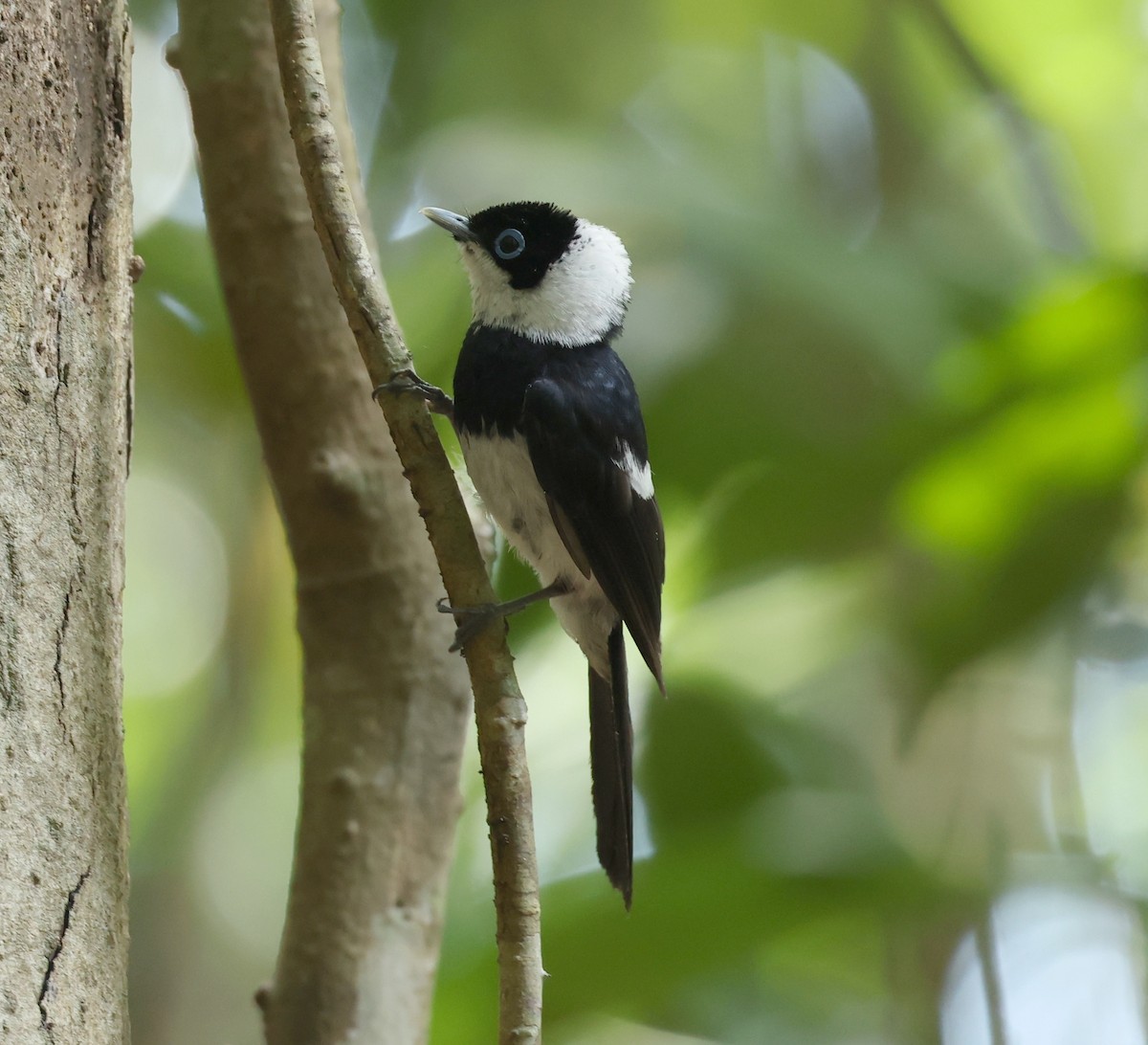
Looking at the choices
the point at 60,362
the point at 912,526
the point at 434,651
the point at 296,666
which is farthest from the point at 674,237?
the point at 60,362

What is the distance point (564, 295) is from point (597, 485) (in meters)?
0.38

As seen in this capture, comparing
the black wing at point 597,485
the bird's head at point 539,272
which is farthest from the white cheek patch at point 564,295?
the black wing at point 597,485

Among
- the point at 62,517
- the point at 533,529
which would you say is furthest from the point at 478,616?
the point at 533,529

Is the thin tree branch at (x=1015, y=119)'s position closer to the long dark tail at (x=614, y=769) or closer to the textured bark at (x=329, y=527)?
the long dark tail at (x=614, y=769)

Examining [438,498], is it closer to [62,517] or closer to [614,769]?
[62,517]

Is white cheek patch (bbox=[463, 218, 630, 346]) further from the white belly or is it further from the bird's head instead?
the white belly

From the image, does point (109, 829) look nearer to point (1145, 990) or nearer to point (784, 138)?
point (1145, 990)

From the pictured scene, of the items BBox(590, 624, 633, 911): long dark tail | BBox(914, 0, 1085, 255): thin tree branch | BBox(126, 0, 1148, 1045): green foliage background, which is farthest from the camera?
BBox(914, 0, 1085, 255): thin tree branch

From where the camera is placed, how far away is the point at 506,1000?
113 centimetres

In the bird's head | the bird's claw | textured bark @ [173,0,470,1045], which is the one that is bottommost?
the bird's claw

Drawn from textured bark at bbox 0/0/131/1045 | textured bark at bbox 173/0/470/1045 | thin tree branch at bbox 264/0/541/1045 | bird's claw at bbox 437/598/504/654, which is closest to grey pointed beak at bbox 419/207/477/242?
textured bark at bbox 173/0/470/1045

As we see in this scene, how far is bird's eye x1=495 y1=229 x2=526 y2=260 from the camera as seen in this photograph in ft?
6.21

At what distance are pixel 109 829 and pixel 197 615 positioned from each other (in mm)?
2201

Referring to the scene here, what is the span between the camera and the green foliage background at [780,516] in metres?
2.25
